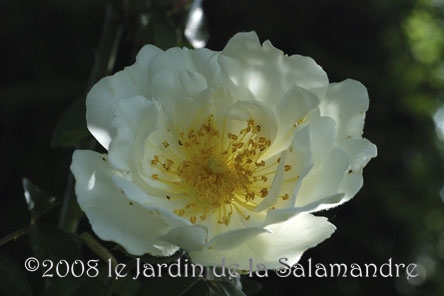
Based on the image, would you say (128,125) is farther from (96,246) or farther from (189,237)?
(96,246)

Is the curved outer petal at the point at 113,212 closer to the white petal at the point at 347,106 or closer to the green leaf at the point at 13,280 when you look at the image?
the green leaf at the point at 13,280

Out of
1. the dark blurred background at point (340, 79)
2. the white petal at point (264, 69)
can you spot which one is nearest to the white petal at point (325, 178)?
the white petal at point (264, 69)

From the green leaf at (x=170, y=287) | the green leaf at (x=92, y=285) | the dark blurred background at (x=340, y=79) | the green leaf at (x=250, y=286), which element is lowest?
the dark blurred background at (x=340, y=79)

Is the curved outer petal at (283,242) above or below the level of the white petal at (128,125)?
below

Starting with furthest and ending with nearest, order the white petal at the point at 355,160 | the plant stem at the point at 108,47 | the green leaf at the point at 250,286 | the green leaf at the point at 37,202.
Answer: the plant stem at the point at 108,47
the green leaf at the point at 250,286
the green leaf at the point at 37,202
the white petal at the point at 355,160

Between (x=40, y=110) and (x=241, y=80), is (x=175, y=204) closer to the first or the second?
(x=241, y=80)

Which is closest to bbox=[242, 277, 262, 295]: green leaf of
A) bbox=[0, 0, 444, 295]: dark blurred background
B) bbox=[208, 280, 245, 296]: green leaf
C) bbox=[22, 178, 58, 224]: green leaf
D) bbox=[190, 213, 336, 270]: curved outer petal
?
bbox=[208, 280, 245, 296]: green leaf
